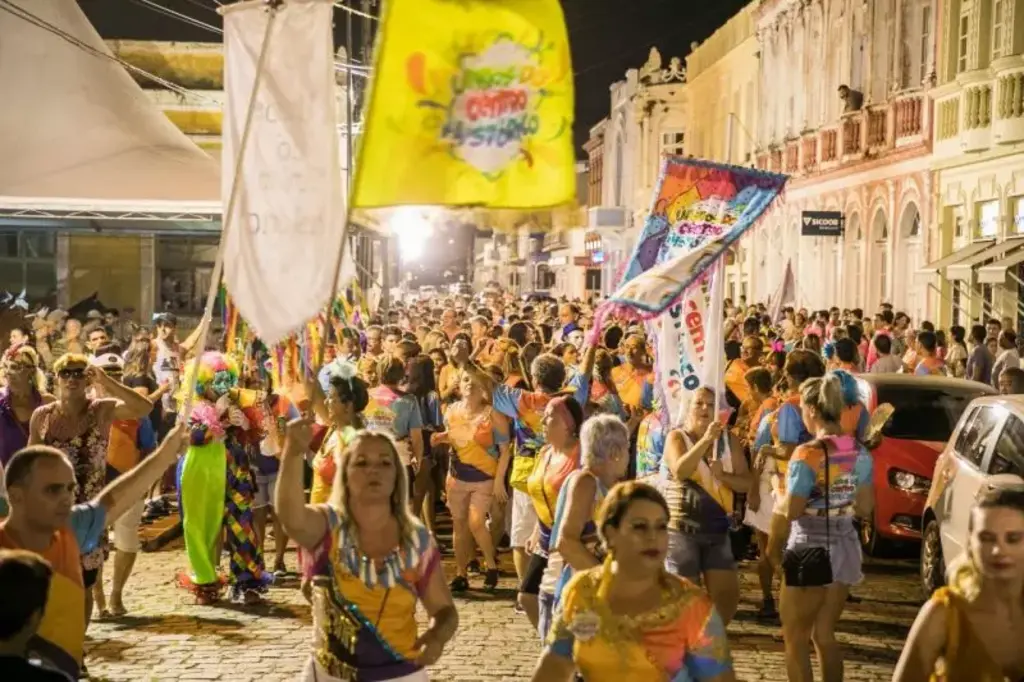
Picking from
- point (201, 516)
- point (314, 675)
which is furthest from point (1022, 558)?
point (201, 516)

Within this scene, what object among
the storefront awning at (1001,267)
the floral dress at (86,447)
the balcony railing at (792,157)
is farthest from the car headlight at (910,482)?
the balcony railing at (792,157)

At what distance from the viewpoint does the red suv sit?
12094mm

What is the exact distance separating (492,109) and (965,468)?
5.87 metres

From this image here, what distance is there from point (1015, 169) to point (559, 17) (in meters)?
20.1

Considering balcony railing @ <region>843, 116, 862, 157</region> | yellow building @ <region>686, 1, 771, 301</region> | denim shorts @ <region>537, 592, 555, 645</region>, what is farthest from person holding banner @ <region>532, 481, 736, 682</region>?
yellow building @ <region>686, 1, 771, 301</region>

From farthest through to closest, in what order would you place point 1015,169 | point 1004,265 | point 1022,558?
1. point 1015,169
2. point 1004,265
3. point 1022,558

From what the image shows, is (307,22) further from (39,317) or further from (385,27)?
(39,317)

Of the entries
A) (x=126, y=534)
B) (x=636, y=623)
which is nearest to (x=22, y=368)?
(x=126, y=534)

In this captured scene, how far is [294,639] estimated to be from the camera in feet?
31.0

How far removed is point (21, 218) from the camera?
19.8 m

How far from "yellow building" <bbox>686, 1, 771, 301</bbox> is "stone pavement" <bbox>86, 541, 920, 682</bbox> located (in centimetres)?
2921

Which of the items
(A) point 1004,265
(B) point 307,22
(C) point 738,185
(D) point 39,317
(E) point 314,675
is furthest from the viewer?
(A) point 1004,265

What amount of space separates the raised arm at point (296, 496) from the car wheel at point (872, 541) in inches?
330

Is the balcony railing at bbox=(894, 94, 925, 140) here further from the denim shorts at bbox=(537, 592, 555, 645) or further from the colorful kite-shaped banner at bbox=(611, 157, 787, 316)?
the denim shorts at bbox=(537, 592, 555, 645)
